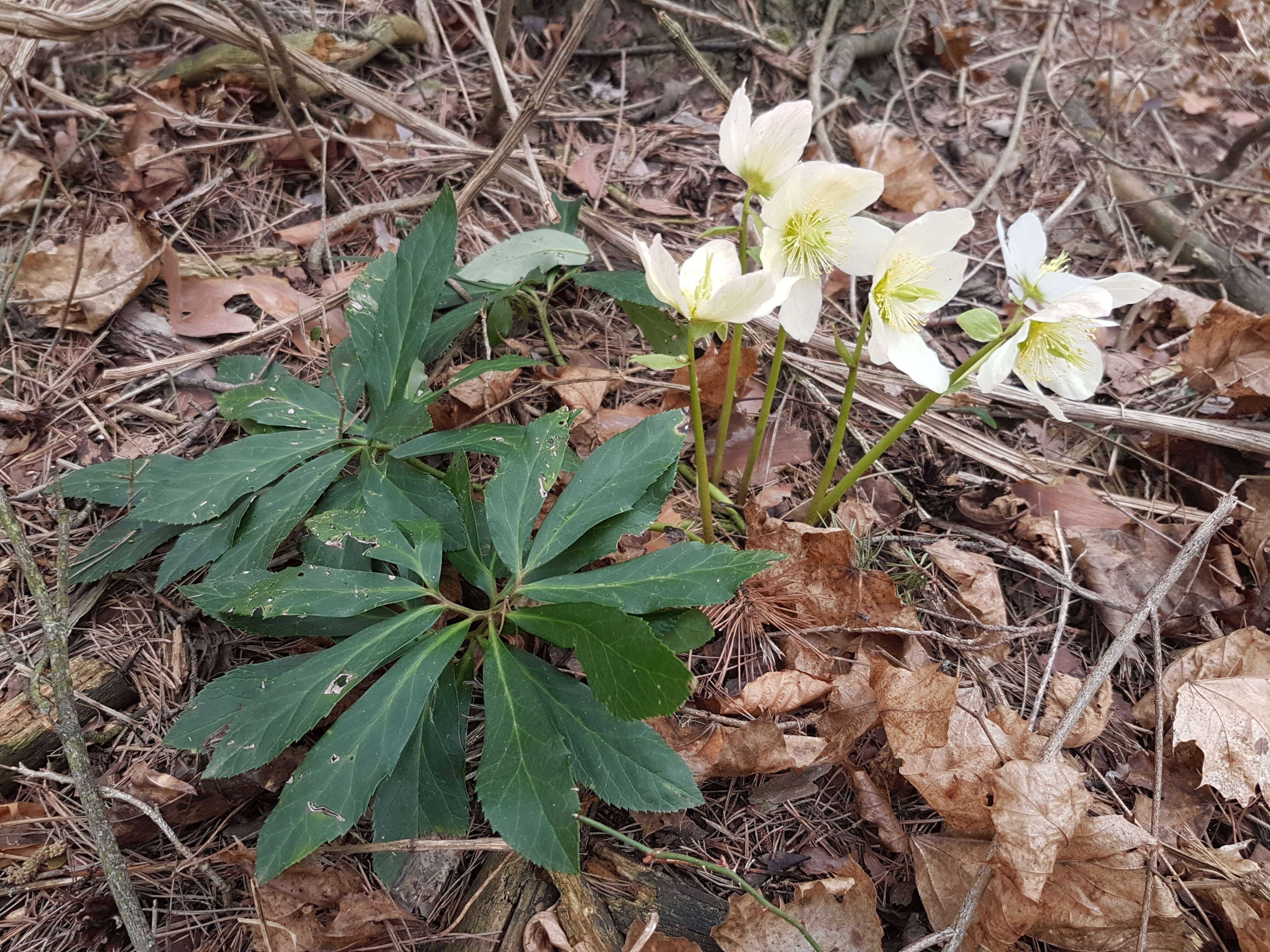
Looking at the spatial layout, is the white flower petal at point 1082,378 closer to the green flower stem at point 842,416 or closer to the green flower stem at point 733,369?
the green flower stem at point 842,416

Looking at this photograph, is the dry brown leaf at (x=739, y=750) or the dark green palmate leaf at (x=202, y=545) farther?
the dark green palmate leaf at (x=202, y=545)

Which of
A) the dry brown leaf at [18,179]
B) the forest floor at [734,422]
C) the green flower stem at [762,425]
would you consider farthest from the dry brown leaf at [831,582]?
the dry brown leaf at [18,179]

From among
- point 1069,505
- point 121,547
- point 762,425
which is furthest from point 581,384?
point 1069,505

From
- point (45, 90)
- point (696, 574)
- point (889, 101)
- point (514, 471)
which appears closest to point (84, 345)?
point (45, 90)

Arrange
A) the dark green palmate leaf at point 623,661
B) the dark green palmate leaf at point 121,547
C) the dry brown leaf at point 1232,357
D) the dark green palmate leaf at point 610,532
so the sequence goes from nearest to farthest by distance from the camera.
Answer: the dark green palmate leaf at point 623,661 → the dark green palmate leaf at point 610,532 → the dark green palmate leaf at point 121,547 → the dry brown leaf at point 1232,357

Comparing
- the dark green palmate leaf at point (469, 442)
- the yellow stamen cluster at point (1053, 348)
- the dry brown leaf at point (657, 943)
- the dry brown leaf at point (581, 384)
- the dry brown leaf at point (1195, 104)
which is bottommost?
the dry brown leaf at point (657, 943)

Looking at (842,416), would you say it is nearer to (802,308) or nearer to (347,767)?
(802,308)
